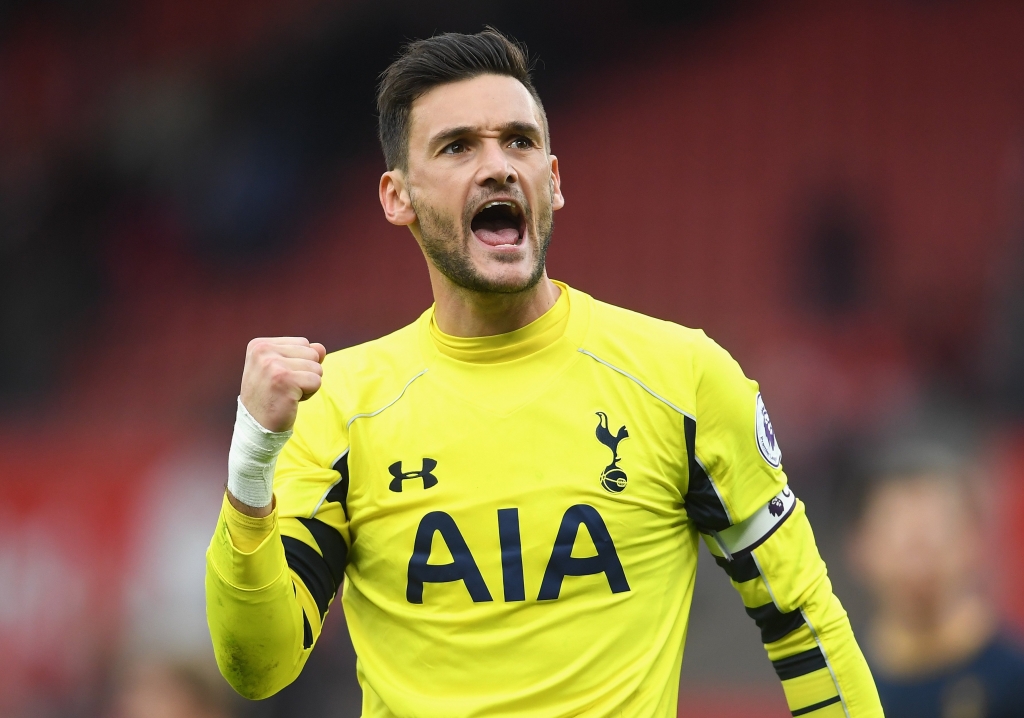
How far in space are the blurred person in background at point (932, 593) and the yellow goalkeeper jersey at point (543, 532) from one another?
2.79 metres

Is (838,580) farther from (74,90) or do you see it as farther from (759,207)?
(74,90)

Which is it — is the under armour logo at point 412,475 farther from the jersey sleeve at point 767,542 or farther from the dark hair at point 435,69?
the dark hair at point 435,69

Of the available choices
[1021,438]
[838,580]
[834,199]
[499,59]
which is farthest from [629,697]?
[834,199]

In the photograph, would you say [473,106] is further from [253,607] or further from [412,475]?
[253,607]

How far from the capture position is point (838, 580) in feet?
19.3

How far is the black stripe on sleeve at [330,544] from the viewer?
105 inches

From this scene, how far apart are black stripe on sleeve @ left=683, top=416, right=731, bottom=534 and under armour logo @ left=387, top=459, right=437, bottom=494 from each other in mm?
547

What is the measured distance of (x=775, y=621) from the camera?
2719 mm

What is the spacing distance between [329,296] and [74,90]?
6.02 ft

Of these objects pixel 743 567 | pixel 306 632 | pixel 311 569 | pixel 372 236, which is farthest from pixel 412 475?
pixel 372 236

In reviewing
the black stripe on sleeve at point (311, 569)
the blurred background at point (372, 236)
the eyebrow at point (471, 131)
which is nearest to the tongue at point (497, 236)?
the eyebrow at point (471, 131)

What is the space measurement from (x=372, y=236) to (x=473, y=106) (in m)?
4.05

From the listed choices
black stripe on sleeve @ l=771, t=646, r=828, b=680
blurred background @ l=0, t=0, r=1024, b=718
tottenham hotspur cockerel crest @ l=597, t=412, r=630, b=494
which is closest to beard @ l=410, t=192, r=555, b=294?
tottenham hotspur cockerel crest @ l=597, t=412, r=630, b=494

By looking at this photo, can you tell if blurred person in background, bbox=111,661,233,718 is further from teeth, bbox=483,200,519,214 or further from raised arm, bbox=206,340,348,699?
teeth, bbox=483,200,519,214
